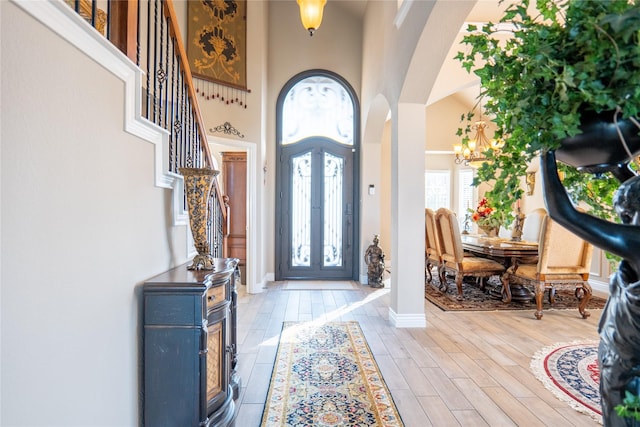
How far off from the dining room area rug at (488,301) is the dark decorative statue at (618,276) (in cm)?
367

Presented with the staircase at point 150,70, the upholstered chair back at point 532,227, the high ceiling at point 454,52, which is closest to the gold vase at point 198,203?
the staircase at point 150,70

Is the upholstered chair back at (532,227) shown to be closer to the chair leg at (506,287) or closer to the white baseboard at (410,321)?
the chair leg at (506,287)

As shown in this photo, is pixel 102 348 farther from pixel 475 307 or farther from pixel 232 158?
pixel 232 158

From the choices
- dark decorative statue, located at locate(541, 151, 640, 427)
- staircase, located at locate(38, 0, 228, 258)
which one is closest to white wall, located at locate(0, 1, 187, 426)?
staircase, located at locate(38, 0, 228, 258)

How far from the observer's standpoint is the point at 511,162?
832 mm

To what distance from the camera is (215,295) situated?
1797 millimetres

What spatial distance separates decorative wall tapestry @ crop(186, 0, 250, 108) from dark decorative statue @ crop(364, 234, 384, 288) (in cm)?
297

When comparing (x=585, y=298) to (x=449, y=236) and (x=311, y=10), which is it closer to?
(x=449, y=236)

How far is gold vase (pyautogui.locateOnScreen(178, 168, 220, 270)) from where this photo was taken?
185 centimetres

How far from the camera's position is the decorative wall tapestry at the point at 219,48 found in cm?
455

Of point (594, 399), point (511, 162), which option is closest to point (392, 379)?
point (594, 399)

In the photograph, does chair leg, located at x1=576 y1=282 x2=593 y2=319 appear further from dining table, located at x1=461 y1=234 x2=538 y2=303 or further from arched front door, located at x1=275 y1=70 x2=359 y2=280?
arched front door, located at x1=275 y1=70 x2=359 y2=280

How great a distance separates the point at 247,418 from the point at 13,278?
1550mm

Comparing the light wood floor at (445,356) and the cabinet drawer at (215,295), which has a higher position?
the cabinet drawer at (215,295)
